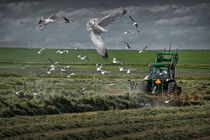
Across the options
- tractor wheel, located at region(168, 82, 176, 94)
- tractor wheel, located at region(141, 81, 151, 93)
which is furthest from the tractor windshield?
tractor wheel, located at region(168, 82, 176, 94)

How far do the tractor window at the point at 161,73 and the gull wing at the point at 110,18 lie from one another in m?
11.5

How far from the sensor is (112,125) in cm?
967

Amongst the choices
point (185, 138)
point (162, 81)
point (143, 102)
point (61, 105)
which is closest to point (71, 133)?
point (185, 138)

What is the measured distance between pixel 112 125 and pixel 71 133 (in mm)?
1510

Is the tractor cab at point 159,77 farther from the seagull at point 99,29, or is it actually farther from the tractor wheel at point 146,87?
the seagull at point 99,29

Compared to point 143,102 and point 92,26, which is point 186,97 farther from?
point 92,26

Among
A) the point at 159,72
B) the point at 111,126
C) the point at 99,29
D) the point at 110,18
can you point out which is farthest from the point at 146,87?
the point at 99,29

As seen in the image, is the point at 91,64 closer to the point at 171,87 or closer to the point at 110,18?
the point at 171,87

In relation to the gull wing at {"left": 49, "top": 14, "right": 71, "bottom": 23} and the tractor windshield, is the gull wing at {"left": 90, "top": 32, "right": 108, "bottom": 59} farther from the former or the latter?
the tractor windshield

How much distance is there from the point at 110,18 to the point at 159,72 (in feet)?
38.4

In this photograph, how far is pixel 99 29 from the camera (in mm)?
4566

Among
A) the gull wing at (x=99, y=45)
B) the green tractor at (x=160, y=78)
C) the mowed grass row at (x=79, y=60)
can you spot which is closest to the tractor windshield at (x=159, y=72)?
the green tractor at (x=160, y=78)

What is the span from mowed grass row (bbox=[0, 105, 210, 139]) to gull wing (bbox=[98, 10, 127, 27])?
416 cm

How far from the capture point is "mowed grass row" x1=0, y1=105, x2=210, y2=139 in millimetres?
8591
